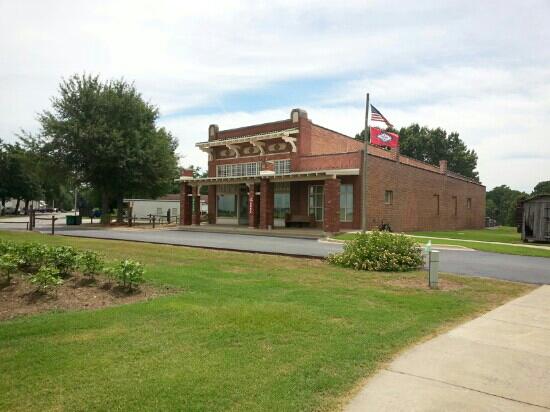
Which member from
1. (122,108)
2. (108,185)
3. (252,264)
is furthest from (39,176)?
(252,264)

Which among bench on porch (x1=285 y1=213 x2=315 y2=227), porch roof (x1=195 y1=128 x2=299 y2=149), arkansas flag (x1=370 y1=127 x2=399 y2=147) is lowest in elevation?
bench on porch (x1=285 y1=213 x2=315 y2=227)

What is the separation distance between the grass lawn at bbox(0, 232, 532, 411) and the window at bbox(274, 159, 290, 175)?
24001 mm

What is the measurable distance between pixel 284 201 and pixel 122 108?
16.2 metres

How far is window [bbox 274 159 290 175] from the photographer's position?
108 feet

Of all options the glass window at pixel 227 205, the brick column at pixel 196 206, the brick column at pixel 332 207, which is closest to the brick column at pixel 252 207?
the glass window at pixel 227 205

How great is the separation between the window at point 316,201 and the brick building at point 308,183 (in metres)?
0.07

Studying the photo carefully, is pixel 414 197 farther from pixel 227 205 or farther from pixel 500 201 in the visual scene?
pixel 500 201

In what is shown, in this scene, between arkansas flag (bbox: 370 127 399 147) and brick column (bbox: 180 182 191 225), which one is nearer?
arkansas flag (bbox: 370 127 399 147)

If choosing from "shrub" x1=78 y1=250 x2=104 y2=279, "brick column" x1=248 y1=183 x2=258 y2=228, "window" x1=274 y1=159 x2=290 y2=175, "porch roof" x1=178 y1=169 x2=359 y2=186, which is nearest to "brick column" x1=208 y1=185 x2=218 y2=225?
"porch roof" x1=178 y1=169 x2=359 y2=186

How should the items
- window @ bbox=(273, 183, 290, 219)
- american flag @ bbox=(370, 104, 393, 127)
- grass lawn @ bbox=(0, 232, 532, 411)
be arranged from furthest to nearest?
window @ bbox=(273, 183, 290, 219)
american flag @ bbox=(370, 104, 393, 127)
grass lawn @ bbox=(0, 232, 532, 411)

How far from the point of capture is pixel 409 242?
12.5 meters

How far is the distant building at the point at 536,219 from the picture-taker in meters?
25.2

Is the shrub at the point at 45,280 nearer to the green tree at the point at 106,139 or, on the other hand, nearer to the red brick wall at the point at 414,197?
the red brick wall at the point at 414,197

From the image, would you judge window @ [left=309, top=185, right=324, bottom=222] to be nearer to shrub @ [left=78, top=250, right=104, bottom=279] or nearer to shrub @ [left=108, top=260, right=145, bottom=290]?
shrub @ [left=78, top=250, right=104, bottom=279]
